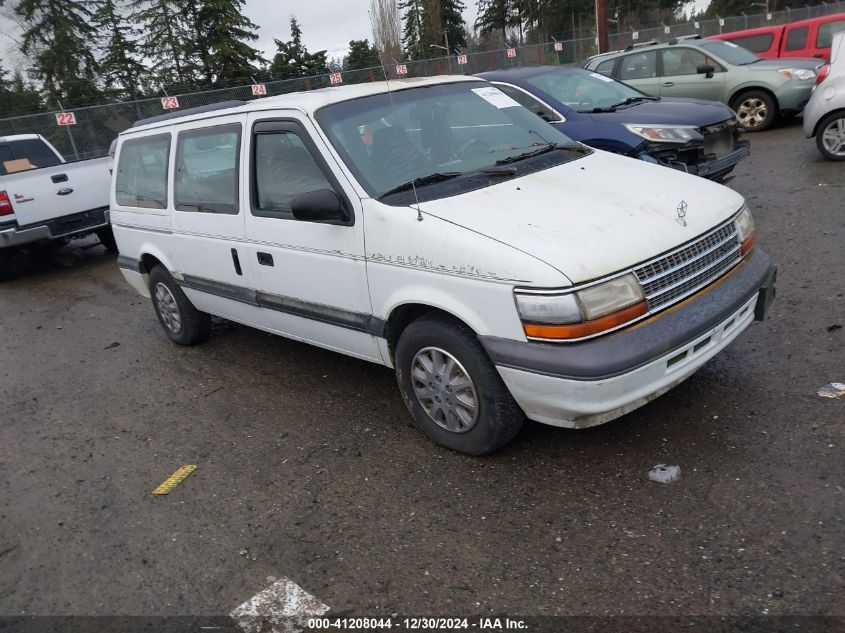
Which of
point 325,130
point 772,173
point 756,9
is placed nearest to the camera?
point 325,130

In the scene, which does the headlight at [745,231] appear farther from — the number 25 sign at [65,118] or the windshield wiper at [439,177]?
the number 25 sign at [65,118]

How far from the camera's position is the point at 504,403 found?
3289 mm

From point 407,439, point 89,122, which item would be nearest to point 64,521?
point 407,439

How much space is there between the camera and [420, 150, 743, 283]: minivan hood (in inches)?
120

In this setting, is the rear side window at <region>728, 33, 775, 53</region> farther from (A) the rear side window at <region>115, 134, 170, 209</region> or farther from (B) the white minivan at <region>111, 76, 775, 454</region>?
(A) the rear side window at <region>115, 134, 170, 209</region>

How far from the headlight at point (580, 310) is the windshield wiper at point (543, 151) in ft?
4.32

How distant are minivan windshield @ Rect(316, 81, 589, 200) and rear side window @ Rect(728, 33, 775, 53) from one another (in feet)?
42.6

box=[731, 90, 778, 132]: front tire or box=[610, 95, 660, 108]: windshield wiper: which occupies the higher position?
box=[610, 95, 660, 108]: windshield wiper

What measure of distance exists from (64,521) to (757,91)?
12.3 m

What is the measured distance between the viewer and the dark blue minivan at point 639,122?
703 centimetres

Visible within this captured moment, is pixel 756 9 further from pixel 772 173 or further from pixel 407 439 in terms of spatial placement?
pixel 407 439

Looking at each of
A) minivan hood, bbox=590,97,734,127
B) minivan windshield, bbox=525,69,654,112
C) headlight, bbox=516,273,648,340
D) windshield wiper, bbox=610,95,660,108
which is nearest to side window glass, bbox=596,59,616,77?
minivan windshield, bbox=525,69,654,112

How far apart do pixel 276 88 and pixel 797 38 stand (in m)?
14.1

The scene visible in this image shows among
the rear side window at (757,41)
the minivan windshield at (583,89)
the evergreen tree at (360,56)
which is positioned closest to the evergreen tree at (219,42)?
the evergreen tree at (360,56)
